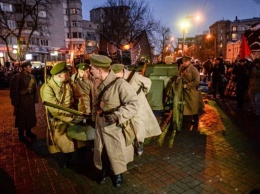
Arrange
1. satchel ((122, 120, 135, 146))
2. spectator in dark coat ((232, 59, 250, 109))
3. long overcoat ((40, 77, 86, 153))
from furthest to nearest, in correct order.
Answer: spectator in dark coat ((232, 59, 250, 109))
long overcoat ((40, 77, 86, 153))
satchel ((122, 120, 135, 146))

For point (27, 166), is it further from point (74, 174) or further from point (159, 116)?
point (159, 116)

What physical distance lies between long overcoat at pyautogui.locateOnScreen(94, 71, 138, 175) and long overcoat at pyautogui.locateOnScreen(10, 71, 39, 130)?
122 inches

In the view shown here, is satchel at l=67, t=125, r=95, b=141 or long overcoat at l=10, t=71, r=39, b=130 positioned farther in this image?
long overcoat at l=10, t=71, r=39, b=130

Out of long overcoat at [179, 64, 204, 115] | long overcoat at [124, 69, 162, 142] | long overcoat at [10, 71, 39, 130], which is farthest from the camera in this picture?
long overcoat at [179, 64, 204, 115]

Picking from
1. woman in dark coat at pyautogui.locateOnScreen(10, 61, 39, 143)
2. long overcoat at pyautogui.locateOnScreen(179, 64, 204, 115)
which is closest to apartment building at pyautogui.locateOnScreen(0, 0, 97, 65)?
long overcoat at pyautogui.locateOnScreen(179, 64, 204, 115)

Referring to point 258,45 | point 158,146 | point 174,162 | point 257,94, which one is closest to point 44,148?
point 158,146

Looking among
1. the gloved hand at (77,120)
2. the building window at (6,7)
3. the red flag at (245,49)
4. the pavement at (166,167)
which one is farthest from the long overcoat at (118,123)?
the building window at (6,7)

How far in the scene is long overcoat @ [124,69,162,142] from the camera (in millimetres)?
4905

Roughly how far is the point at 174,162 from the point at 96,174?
1533 millimetres

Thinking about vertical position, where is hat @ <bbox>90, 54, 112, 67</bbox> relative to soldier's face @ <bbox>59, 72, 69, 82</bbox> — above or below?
above

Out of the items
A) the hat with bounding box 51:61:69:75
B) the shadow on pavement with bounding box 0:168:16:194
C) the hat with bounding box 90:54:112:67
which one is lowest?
the shadow on pavement with bounding box 0:168:16:194

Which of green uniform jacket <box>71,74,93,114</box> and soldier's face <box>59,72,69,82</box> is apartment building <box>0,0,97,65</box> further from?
soldier's face <box>59,72,69,82</box>

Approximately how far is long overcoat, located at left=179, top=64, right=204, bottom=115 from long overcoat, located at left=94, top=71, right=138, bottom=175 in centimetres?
358

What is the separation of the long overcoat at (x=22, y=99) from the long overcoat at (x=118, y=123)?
310 centimetres
